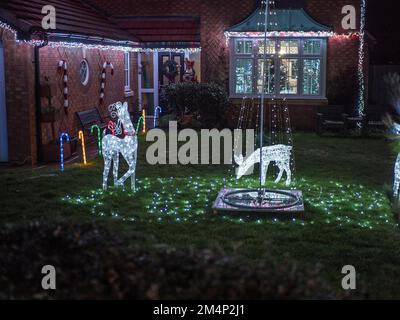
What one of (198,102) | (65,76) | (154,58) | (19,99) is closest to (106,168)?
(19,99)

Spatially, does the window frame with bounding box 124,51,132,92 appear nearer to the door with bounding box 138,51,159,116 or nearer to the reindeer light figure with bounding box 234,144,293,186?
the door with bounding box 138,51,159,116

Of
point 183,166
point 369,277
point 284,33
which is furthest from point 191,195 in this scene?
point 284,33

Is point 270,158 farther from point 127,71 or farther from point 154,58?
point 154,58

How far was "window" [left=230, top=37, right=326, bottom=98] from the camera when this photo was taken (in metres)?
18.0

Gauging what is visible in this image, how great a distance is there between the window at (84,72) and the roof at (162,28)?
438cm

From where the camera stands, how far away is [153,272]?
3.30m

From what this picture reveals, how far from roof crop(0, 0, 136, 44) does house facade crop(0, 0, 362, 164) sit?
0.17ft

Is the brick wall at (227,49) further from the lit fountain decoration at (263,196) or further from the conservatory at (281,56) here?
the lit fountain decoration at (263,196)

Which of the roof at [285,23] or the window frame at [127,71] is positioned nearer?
the roof at [285,23]

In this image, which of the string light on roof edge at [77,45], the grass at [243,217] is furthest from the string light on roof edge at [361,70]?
the string light on roof edge at [77,45]

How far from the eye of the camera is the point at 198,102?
17406mm

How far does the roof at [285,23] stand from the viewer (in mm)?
17453

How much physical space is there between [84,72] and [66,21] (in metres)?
1.71

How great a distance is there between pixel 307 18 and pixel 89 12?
6.66 m
